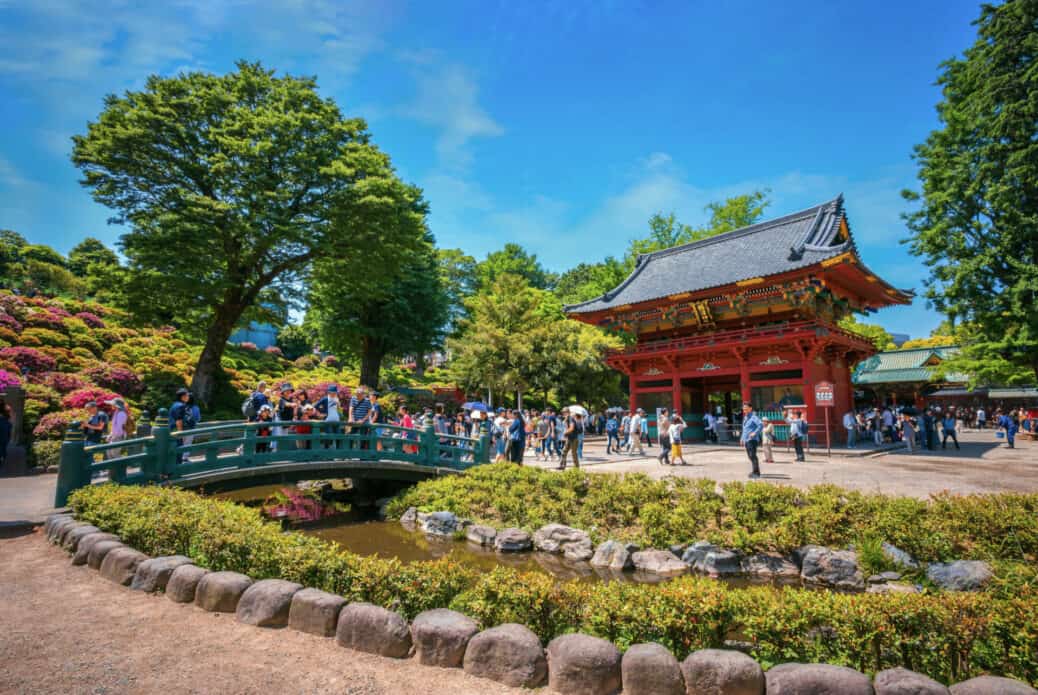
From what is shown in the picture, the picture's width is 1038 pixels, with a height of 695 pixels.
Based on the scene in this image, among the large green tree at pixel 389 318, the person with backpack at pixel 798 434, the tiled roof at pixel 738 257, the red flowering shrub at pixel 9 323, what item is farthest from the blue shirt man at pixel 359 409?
the red flowering shrub at pixel 9 323

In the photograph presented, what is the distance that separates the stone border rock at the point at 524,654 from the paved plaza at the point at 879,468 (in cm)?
750

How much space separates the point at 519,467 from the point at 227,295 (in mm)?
16225

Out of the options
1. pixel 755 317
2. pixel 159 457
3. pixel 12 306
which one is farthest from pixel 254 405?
pixel 755 317

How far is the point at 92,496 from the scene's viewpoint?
7078mm

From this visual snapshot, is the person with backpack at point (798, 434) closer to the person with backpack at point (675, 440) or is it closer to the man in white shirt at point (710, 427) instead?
the person with backpack at point (675, 440)

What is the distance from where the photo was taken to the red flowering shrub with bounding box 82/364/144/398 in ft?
61.1

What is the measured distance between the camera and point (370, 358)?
106ft

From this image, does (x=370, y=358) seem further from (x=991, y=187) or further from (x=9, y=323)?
(x=991, y=187)

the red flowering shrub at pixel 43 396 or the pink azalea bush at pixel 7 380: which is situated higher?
the pink azalea bush at pixel 7 380

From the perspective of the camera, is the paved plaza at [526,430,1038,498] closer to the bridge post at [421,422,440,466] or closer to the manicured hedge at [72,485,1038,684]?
the bridge post at [421,422,440,466]

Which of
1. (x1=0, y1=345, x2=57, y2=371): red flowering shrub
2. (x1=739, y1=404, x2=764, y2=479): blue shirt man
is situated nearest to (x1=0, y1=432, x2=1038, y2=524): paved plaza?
(x1=739, y1=404, x2=764, y2=479): blue shirt man

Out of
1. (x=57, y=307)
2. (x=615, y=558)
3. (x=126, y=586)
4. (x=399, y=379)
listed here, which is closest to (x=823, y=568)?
(x=615, y=558)

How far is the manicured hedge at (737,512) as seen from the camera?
7.30m

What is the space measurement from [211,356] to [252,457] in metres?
12.7
